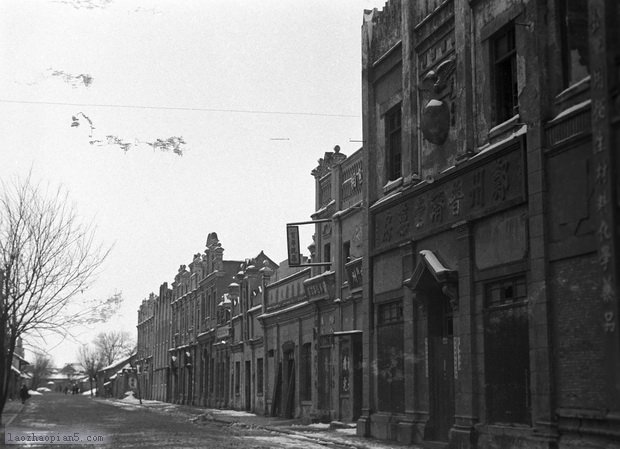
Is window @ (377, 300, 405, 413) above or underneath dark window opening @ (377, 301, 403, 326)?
underneath

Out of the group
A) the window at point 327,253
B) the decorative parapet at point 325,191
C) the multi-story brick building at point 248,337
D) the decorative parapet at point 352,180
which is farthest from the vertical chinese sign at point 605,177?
the multi-story brick building at point 248,337

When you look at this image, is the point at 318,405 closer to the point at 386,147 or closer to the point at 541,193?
the point at 386,147

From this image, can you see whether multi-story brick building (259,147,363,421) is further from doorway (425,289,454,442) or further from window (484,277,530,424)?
window (484,277,530,424)

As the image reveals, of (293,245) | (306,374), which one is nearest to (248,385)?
(306,374)

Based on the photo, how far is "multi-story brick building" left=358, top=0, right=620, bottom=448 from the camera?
512 inches

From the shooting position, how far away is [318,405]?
99.3ft

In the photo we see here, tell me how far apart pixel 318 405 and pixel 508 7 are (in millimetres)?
17966

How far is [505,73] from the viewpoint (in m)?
17.0

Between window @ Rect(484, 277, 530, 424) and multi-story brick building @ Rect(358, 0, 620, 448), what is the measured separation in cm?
4

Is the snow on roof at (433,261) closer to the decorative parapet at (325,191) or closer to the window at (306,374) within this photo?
the decorative parapet at (325,191)

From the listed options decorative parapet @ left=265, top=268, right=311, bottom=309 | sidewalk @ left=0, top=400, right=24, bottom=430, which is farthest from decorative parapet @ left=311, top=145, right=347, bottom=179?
sidewalk @ left=0, top=400, right=24, bottom=430

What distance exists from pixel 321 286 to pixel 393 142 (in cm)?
897

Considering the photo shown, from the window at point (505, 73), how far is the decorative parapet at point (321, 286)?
13111mm

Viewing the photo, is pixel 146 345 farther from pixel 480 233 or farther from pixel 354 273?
pixel 480 233
